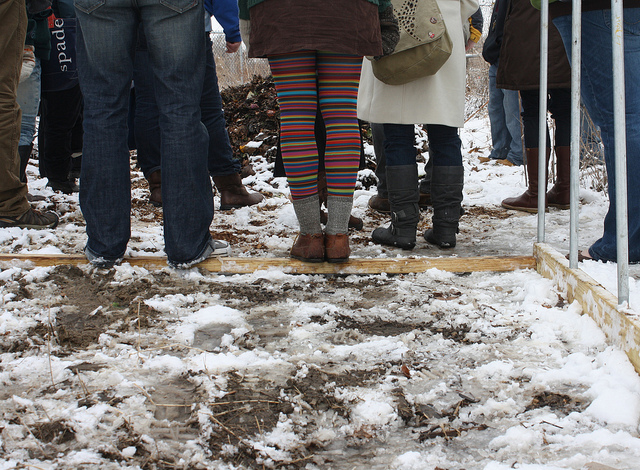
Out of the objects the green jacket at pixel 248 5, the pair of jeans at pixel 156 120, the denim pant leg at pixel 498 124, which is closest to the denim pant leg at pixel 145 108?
the pair of jeans at pixel 156 120

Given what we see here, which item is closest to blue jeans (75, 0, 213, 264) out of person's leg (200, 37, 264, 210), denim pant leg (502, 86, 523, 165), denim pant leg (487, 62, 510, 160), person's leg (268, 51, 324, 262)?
person's leg (268, 51, 324, 262)

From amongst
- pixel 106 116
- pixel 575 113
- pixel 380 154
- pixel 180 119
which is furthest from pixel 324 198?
pixel 575 113

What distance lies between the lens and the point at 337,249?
2.35 metres

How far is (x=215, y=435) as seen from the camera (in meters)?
1.17

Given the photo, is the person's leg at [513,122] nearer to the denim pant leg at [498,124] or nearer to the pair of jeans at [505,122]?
the pair of jeans at [505,122]

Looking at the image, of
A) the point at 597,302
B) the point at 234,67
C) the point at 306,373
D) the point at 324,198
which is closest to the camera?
the point at 306,373

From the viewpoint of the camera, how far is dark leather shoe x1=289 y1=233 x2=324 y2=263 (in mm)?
2367

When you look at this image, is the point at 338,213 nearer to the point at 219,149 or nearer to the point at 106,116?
the point at 106,116

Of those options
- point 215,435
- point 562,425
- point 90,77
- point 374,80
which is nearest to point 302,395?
point 215,435

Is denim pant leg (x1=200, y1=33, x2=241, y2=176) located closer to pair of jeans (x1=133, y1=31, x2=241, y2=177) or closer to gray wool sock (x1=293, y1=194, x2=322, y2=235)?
pair of jeans (x1=133, y1=31, x2=241, y2=177)

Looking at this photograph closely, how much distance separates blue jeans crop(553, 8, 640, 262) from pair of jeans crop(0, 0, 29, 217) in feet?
8.38

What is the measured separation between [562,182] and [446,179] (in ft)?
4.31

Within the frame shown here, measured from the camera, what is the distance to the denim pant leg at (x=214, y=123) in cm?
350

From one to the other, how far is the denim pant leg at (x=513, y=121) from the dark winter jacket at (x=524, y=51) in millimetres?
1252
